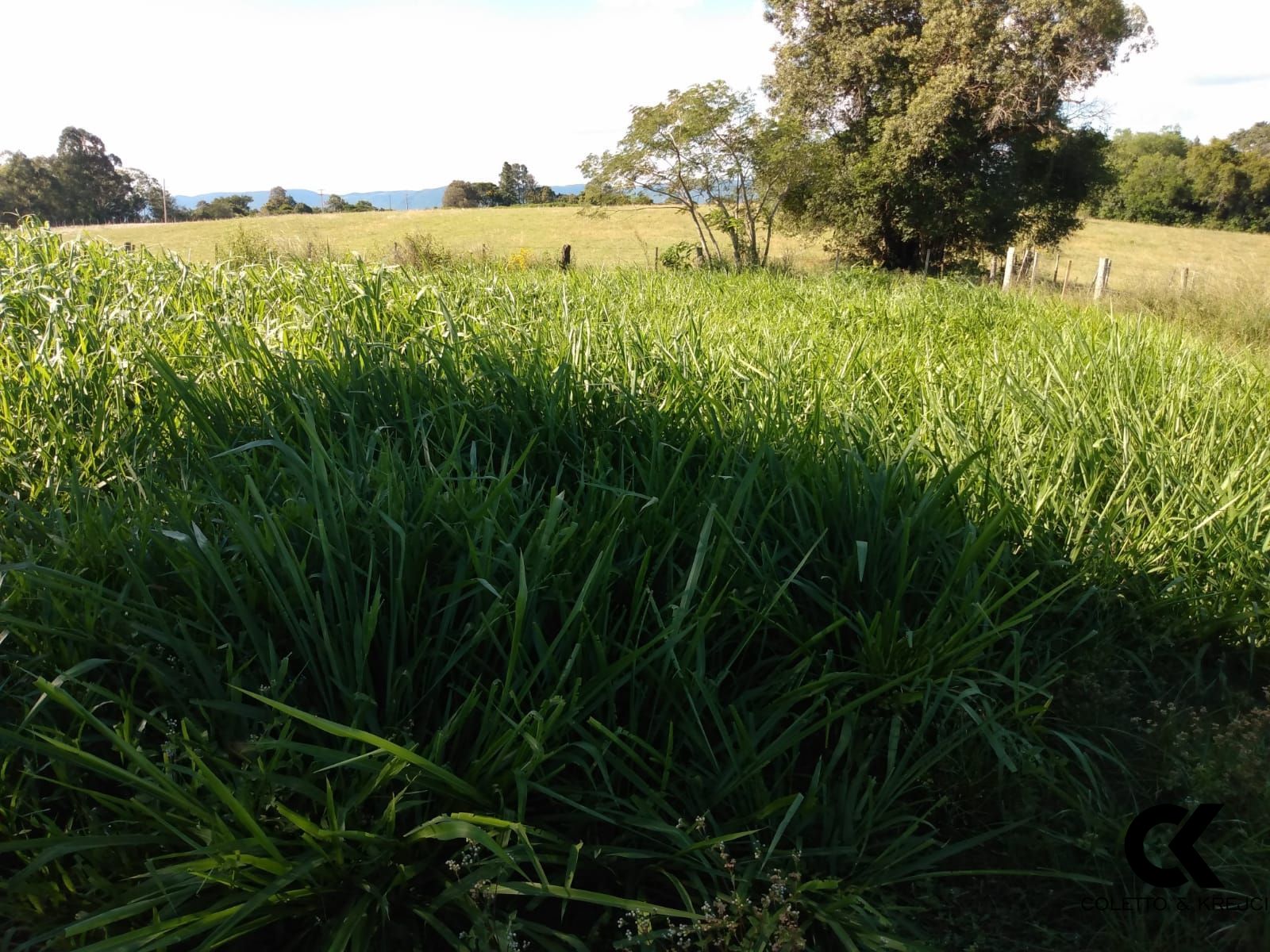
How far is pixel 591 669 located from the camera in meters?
1.44

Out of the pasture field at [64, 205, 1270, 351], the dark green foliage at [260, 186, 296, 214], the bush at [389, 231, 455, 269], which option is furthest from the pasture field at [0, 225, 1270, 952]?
the dark green foliage at [260, 186, 296, 214]

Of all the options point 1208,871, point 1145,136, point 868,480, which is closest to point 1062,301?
point 868,480

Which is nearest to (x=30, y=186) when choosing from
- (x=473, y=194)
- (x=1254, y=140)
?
(x=473, y=194)

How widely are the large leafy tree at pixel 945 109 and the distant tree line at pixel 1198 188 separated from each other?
4266 cm

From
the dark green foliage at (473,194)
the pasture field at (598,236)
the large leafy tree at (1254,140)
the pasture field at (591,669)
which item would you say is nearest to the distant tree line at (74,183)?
the pasture field at (598,236)

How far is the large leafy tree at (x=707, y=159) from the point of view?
14.3 meters

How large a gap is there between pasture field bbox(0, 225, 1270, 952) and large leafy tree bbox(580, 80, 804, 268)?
12.6 m

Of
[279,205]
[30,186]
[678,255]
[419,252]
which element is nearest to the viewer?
[419,252]

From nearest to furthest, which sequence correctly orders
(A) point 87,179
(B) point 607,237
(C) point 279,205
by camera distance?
(B) point 607,237, (A) point 87,179, (C) point 279,205

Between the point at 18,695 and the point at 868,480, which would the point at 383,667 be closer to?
the point at 18,695

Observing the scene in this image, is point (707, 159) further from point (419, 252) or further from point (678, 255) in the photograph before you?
point (419, 252)

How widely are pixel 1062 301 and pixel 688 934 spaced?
22.8 ft

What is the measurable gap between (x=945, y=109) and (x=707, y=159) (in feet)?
14.8

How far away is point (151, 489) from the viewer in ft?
6.16
